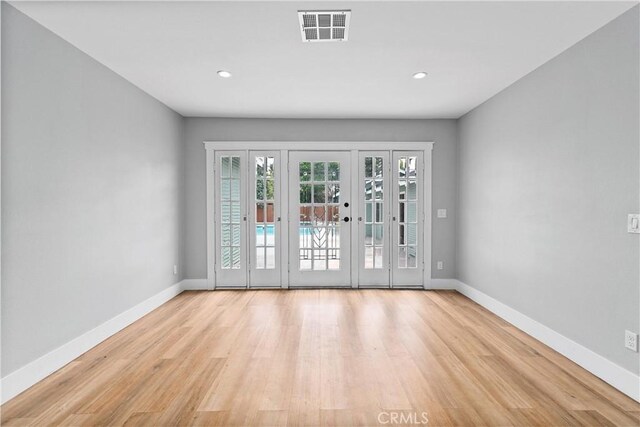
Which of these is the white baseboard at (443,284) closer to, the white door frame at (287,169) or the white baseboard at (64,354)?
the white door frame at (287,169)

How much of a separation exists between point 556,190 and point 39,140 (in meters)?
4.06

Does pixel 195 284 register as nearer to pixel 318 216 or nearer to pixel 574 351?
pixel 318 216

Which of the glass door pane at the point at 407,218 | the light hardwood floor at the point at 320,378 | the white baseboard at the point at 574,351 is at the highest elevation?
the glass door pane at the point at 407,218

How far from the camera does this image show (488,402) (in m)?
2.02

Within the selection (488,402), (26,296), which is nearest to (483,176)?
(488,402)

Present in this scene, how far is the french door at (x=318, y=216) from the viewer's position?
15.8 ft

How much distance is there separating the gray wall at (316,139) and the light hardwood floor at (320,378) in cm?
135

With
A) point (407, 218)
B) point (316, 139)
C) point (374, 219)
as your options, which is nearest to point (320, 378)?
point (374, 219)

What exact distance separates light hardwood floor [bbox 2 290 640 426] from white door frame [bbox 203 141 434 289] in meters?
1.27

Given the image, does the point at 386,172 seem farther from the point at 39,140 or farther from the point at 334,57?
the point at 39,140

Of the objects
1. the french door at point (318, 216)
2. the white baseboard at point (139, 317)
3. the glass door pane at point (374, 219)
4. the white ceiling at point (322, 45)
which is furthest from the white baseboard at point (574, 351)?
the white ceiling at point (322, 45)

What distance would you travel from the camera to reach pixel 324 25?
2.34 metres

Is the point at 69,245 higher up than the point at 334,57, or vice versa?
the point at 334,57

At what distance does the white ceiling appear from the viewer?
2.18 m
